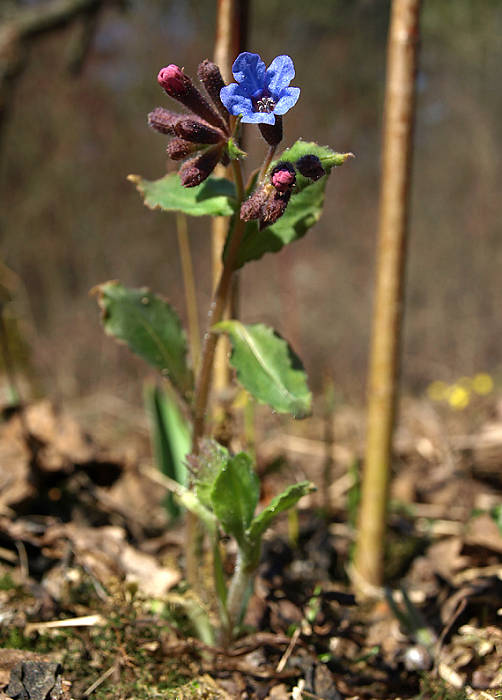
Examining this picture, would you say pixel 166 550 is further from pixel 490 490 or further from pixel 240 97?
pixel 240 97

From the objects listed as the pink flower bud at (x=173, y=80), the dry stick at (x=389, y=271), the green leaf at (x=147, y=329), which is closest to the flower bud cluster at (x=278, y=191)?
the pink flower bud at (x=173, y=80)

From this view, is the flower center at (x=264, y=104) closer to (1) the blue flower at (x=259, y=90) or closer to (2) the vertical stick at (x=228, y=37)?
(1) the blue flower at (x=259, y=90)

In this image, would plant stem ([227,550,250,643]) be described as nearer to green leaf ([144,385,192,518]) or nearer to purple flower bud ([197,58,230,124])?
green leaf ([144,385,192,518])

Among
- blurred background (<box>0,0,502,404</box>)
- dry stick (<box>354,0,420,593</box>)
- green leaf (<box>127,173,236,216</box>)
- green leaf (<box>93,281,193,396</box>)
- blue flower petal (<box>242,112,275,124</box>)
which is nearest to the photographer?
blue flower petal (<box>242,112,275,124</box>)

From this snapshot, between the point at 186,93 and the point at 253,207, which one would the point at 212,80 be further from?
the point at 253,207

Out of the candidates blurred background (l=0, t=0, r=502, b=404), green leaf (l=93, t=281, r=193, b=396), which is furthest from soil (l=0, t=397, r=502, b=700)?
blurred background (l=0, t=0, r=502, b=404)

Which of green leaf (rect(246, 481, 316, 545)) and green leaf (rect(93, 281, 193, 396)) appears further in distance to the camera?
green leaf (rect(93, 281, 193, 396))
